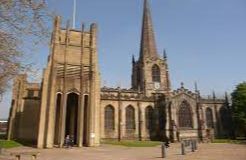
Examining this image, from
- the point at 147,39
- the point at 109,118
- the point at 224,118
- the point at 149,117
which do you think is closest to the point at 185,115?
the point at 149,117

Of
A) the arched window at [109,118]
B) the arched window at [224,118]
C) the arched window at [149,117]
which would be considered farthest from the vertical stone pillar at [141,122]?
the arched window at [224,118]

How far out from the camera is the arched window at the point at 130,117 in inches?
1905

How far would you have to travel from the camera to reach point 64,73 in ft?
114

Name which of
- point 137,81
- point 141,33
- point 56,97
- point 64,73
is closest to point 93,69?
point 64,73

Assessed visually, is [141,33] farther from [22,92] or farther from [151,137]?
[22,92]

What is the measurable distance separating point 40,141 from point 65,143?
3176 mm

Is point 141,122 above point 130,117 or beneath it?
beneath

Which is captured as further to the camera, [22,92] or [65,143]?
[22,92]

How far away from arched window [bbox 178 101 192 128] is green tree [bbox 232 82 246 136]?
423 inches

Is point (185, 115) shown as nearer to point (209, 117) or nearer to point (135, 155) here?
point (209, 117)

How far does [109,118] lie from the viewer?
47.5 metres

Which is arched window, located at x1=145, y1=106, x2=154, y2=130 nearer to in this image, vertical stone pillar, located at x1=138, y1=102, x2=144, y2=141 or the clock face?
vertical stone pillar, located at x1=138, y1=102, x2=144, y2=141

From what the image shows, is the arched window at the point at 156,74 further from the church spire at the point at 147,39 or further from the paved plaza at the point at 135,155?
the paved plaza at the point at 135,155

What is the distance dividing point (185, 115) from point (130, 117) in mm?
10759
